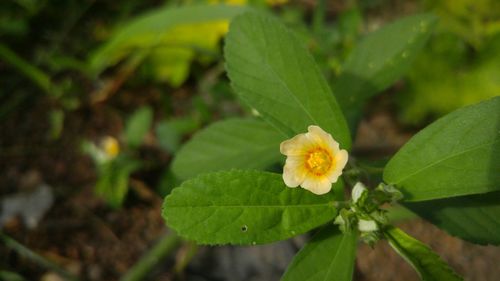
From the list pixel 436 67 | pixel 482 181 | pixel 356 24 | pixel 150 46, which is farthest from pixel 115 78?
pixel 482 181

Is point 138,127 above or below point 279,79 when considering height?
below

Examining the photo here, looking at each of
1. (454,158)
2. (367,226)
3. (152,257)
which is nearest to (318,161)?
(367,226)

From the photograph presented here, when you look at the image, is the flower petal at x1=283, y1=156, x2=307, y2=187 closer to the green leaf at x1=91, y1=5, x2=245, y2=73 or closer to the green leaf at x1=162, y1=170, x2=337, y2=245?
the green leaf at x1=162, y1=170, x2=337, y2=245

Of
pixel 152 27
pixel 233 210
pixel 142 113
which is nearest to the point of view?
pixel 233 210

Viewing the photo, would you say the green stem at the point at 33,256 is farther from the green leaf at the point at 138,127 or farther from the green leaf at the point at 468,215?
the green leaf at the point at 468,215

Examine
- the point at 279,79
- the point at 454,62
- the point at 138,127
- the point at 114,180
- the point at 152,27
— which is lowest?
the point at 114,180

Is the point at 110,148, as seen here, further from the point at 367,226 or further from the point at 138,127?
the point at 367,226
